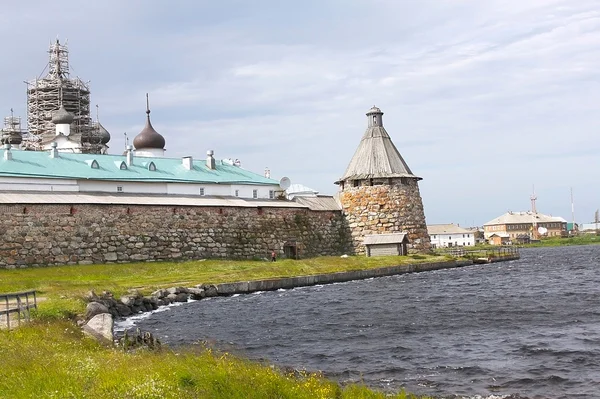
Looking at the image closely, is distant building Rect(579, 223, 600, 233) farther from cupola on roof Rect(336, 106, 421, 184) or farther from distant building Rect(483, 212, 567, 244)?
cupola on roof Rect(336, 106, 421, 184)

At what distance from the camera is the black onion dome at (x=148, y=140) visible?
57.2 meters

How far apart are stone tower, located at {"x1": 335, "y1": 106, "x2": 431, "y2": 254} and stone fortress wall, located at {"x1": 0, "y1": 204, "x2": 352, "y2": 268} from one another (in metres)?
3.36

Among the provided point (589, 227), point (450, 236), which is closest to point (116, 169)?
point (450, 236)

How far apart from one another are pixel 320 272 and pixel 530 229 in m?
112

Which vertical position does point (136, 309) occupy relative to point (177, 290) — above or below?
below

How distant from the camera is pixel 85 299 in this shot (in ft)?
78.0

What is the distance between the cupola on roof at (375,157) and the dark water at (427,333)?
74.1 feet

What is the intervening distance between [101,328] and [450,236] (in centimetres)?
11629

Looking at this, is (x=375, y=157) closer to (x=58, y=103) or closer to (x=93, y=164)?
(x=93, y=164)

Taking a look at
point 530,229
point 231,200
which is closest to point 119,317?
point 231,200

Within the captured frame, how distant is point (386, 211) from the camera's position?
55219mm

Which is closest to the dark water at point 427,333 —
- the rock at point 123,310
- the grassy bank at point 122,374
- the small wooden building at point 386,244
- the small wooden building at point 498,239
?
the rock at point 123,310

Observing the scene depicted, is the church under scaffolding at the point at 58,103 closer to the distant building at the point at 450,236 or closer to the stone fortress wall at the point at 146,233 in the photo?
the stone fortress wall at the point at 146,233

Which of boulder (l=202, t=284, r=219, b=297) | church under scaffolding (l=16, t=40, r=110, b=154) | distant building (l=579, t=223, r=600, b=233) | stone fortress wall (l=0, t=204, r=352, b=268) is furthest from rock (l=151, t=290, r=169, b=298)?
distant building (l=579, t=223, r=600, b=233)
